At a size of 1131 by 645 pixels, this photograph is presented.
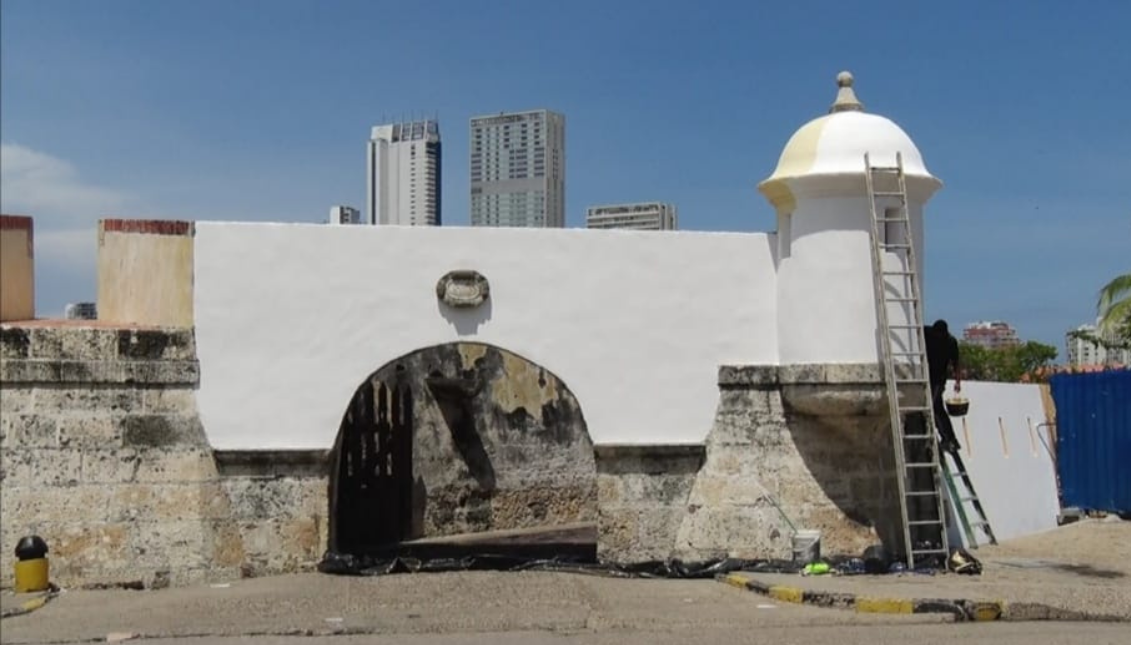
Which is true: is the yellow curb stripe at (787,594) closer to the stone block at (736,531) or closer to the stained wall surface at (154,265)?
the stone block at (736,531)

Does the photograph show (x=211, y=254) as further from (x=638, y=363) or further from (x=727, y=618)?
(x=727, y=618)

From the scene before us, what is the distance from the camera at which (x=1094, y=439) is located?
1723 cm

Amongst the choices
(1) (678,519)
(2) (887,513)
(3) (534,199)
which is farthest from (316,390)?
(3) (534,199)

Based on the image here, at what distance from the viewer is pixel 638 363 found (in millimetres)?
11836

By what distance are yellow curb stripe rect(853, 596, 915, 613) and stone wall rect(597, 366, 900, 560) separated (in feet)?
6.36

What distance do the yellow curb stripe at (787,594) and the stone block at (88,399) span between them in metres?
5.44

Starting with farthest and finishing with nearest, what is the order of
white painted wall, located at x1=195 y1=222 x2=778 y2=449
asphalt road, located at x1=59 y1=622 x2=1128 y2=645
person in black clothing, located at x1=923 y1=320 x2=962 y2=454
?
person in black clothing, located at x1=923 y1=320 x2=962 y2=454, white painted wall, located at x1=195 y1=222 x2=778 y2=449, asphalt road, located at x1=59 y1=622 x2=1128 y2=645

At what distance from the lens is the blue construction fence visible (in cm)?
1686

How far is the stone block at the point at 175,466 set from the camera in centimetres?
1093

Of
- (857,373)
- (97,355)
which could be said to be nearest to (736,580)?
(857,373)

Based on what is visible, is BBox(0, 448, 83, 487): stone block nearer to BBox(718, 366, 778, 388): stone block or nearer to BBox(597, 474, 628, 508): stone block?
BBox(597, 474, 628, 508): stone block

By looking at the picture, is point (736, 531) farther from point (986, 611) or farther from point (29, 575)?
point (29, 575)

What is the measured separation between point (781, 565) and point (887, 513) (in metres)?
1.27

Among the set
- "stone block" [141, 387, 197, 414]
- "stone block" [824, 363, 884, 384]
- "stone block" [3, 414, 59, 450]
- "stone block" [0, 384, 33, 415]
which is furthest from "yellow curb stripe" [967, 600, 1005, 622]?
"stone block" [0, 384, 33, 415]
